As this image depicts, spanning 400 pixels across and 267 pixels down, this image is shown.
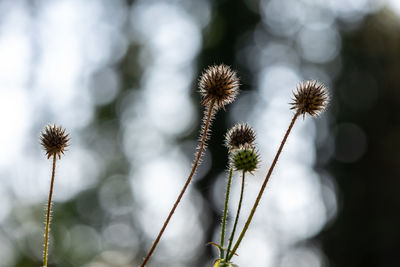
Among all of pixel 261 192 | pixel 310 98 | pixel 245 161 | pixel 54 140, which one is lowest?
pixel 261 192

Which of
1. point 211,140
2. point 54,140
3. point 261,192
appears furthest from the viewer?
point 211,140

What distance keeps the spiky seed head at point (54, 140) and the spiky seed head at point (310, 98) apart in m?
1.20

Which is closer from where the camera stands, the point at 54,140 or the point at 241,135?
the point at 54,140

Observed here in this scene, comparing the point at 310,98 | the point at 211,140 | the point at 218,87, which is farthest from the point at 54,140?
the point at 211,140

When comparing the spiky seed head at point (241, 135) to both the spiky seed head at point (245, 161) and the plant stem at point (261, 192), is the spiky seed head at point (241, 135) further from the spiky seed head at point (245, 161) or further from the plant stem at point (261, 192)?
the plant stem at point (261, 192)

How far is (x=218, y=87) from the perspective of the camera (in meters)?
2.58

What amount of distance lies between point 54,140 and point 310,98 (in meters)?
1.37

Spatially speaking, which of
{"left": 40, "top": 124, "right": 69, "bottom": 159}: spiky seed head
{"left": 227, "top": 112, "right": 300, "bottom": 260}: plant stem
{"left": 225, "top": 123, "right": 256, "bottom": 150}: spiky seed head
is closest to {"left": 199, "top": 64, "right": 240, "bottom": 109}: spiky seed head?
{"left": 225, "top": 123, "right": 256, "bottom": 150}: spiky seed head

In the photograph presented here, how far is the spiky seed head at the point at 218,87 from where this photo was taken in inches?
99.7

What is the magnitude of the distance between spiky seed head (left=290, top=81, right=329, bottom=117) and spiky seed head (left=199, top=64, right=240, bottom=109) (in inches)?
13.7

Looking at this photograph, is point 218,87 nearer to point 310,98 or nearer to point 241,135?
point 241,135

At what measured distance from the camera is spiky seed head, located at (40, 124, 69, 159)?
220cm

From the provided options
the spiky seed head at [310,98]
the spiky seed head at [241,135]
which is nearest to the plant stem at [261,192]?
the spiky seed head at [310,98]

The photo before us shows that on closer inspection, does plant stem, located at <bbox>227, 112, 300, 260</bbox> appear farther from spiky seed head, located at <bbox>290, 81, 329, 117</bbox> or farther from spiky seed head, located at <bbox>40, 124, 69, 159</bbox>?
spiky seed head, located at <bbox>40, 124, 69, 159</bbox>
